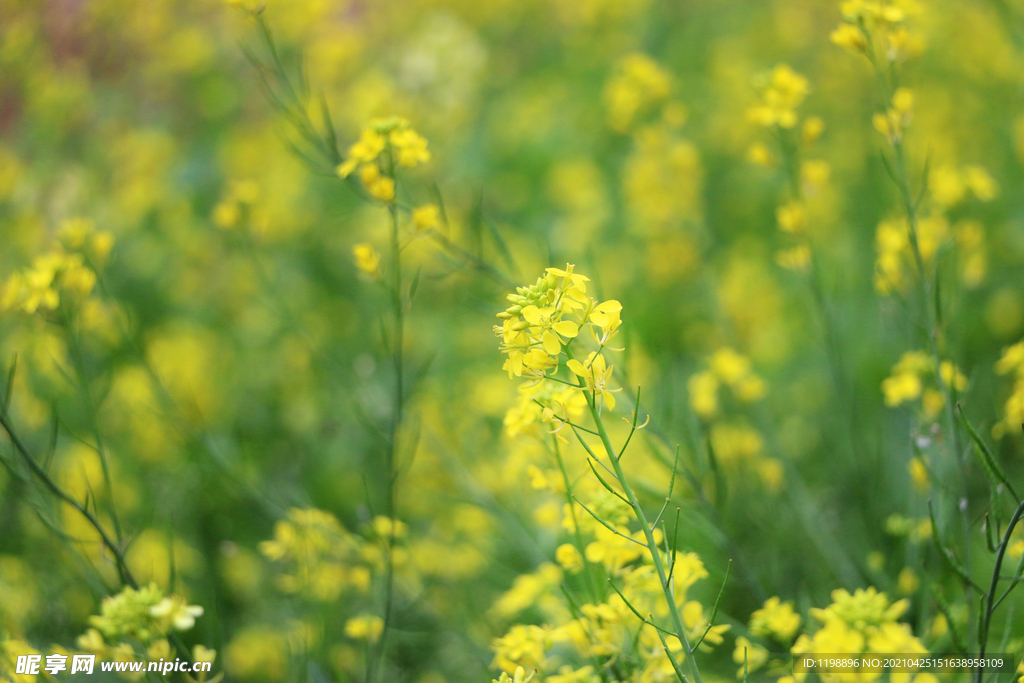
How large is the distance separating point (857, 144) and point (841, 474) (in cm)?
279

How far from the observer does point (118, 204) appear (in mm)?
4320

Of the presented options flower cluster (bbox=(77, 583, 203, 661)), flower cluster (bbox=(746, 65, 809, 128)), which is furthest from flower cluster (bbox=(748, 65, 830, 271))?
flower cluster (bbox=(77, 583, 203, 661))

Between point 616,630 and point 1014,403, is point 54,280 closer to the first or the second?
point 616,630

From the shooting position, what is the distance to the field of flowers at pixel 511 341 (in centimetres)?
135

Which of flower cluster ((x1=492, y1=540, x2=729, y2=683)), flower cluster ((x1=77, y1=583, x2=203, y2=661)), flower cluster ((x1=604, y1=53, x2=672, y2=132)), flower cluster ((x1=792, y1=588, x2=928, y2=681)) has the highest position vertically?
flower cluster ((x1=604, y1=53, x2=672, y2=132))

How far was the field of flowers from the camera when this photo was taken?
4.44 ft

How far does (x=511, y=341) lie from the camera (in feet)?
3.16

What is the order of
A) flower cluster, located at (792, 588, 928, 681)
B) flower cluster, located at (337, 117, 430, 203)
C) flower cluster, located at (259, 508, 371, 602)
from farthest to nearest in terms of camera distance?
1. flower cluster, located at (259, 508, 371, 602)
2. flower cluster, located at (337, 117, 430, 203)
3. flower cluster, located at (792, 588, 928, 681)

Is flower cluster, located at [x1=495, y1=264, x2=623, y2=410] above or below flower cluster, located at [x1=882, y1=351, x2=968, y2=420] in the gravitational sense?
below

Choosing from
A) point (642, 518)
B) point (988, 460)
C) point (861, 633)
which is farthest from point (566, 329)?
point (861, 633)

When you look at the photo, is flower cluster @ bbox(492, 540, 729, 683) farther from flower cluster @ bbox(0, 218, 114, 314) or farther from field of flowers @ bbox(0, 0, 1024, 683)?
flower cluster @ bbox(0, 218, 114, 314)

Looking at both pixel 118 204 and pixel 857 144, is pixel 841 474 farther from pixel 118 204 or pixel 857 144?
pixel 118 204

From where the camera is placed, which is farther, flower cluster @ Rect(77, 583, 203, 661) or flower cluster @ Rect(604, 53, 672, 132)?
flower cluster @ Rect(604, 53, 672, 132)

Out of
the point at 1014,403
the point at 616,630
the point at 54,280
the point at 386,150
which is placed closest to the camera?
the point at 616,630
